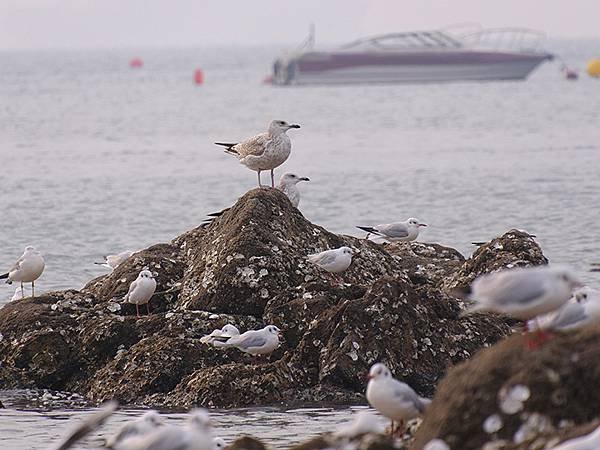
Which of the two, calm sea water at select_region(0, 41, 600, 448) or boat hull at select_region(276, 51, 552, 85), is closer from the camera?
calm sea water at select_region(0, 41, 600, 448)

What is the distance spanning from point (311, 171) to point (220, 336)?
2803 cm

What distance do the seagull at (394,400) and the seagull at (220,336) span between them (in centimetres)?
406

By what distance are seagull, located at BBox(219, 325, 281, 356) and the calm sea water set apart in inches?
23.5

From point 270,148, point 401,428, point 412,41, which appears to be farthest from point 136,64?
point 401,428

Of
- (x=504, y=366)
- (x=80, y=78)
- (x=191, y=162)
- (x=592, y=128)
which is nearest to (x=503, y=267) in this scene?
(x=504, y=366)

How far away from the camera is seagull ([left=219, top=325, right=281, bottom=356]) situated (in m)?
12.7

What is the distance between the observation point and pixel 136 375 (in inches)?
516

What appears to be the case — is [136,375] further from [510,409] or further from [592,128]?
[592,128]

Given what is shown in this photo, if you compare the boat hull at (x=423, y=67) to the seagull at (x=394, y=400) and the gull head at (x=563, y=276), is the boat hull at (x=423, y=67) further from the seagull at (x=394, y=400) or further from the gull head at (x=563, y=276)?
the gull head at (x=563, y=276)

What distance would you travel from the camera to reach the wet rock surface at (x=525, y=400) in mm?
7738

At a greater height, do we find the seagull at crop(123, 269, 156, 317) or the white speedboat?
the seagull at crop(123, 269, 156, 317)

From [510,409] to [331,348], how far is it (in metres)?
5.10

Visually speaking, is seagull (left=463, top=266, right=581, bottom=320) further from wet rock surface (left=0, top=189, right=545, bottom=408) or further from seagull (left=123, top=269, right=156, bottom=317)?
seagull (left=123, top=269, right=156, bottom=317)

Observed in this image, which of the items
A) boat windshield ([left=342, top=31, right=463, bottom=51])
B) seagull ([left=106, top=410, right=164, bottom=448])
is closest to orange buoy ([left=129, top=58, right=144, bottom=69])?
boat windshield ([left=342, top=31, right=463, bottom=51])
